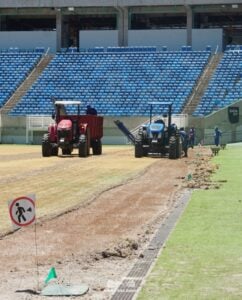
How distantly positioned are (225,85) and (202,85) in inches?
82.6

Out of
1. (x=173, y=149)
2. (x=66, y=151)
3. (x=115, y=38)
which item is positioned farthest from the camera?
(x=115, y=38)

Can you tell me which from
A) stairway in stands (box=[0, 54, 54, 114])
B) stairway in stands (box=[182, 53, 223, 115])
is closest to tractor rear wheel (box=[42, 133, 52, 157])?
stairway in stands (box=[182, 53, 223, 115])

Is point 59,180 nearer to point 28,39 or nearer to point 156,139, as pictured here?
point 156,139

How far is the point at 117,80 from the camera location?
2490 inches

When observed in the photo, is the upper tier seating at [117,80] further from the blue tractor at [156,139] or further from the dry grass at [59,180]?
the dry grass at [59,180]

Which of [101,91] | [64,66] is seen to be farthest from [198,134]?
[64,66]

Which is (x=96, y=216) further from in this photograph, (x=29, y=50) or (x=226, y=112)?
(x=29, y=50)

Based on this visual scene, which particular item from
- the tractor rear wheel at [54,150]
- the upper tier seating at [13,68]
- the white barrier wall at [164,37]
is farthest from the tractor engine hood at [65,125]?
the white barrier wall at [164,37]

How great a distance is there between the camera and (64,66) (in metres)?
66.4

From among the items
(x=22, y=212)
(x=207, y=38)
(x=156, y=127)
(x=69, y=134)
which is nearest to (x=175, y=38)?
(x=207, y=38)

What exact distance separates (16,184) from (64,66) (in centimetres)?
4673

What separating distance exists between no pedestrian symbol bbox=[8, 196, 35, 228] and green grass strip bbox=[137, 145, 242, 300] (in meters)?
1.56

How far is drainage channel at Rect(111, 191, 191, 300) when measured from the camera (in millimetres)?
7605

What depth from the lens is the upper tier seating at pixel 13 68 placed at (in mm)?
64144
